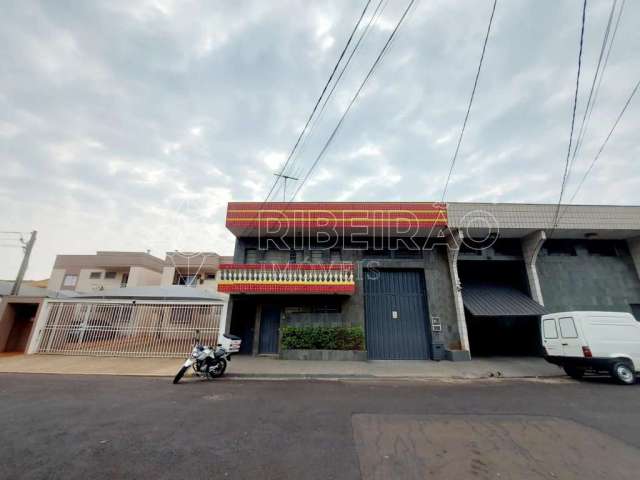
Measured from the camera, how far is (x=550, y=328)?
8539 mm

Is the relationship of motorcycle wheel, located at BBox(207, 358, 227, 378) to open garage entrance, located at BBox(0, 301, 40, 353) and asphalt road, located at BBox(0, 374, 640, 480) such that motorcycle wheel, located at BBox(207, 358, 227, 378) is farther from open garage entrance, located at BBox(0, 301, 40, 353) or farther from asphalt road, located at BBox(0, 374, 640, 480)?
open garage entrance, located at BBox(0, 301, 40, 353)

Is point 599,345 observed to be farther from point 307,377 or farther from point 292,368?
point 292,368

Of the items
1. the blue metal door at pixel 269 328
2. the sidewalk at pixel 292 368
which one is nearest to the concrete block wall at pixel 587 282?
the sidewalk at pixel 292 368

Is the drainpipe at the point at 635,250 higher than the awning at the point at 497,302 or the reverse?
higher

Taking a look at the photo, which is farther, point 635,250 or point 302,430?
point 635,250

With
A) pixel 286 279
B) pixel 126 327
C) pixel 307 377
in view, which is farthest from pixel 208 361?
pixel 126 327

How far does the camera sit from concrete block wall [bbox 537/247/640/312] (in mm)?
11461

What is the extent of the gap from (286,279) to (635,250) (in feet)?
57.5

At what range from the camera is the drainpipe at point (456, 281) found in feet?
34.9

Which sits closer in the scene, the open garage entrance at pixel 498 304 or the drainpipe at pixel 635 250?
the open garage entrance at pixel 498 304

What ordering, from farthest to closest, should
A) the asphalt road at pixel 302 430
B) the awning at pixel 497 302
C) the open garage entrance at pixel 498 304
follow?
the open garage entrance at pixel 498 304
the awning at pixel 497 302
the asphalt road at pixel 302 430

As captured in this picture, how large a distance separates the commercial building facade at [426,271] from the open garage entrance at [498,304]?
5 cm

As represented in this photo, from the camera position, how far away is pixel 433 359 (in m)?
10.5

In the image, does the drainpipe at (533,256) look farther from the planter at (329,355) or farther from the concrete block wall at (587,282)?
the planter at (329,355)
